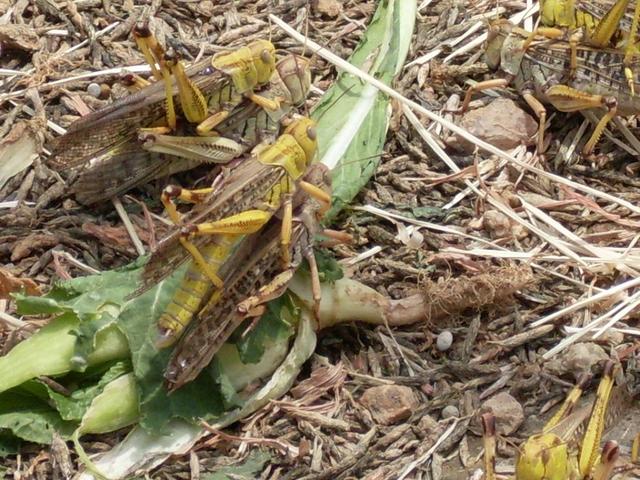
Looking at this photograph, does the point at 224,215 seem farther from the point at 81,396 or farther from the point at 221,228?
the point at 81,396

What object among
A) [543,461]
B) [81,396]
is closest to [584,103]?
[543,461]

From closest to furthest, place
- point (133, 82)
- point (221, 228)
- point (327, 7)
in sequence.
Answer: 1. point (221, 228)
2. point (133, 82)
3. point (327, 7)

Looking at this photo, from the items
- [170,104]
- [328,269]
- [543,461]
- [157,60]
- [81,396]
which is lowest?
[81,396]

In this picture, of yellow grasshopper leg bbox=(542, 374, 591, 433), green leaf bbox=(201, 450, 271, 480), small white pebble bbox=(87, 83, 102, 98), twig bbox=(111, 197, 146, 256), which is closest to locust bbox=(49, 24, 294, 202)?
twig bbox=(111, 197, 146, 256)

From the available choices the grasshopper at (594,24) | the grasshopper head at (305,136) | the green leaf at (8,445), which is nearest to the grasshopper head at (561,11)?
the grasshopper at (594,24)

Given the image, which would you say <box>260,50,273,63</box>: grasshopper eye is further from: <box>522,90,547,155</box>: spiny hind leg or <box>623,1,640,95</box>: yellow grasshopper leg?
<box>623,1,640,95</box>: yellow grasshopper leg

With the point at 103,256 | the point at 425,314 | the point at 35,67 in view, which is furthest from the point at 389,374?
the point at 35,67

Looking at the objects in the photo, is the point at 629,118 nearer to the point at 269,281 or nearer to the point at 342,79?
the point at 342,79
